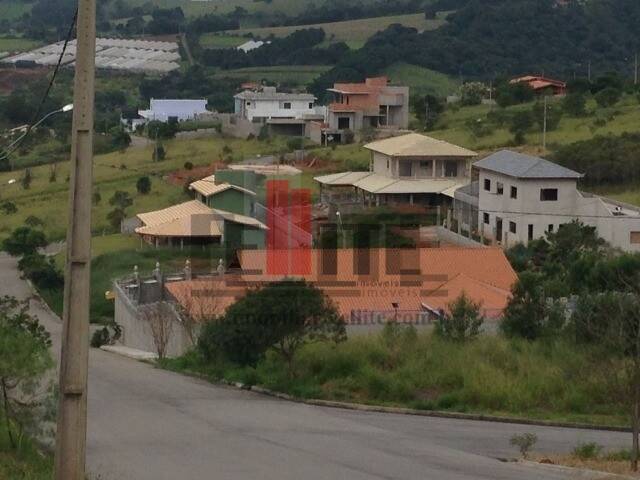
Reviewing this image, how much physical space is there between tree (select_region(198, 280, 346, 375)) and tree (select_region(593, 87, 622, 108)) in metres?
26.3

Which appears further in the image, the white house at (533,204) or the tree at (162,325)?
the white house at (533,204)

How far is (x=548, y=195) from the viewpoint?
26734mm

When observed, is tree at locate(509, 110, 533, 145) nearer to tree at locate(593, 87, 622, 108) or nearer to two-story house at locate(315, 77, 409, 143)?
tree at locate(593, 87, 622, 108)

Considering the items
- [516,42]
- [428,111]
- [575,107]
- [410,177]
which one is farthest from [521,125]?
[516,42]

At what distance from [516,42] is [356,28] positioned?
16.3m

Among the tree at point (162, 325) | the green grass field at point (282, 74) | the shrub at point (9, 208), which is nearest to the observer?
the tree at point (162, 325)

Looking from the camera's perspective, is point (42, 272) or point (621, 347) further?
point (42, 272)

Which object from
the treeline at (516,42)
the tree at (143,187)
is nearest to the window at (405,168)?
the tree at (143,187)

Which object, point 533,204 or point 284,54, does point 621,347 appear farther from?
point 284,54

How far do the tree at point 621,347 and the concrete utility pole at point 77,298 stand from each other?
6.01 m

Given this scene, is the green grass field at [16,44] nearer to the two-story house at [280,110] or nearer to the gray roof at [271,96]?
the gray roof at [271,96]

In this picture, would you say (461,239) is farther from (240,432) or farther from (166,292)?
(240,432)

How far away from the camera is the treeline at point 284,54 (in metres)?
79.5

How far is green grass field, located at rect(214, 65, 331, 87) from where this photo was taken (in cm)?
7288
